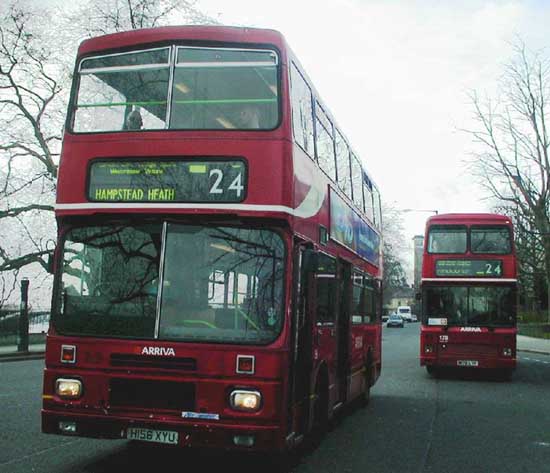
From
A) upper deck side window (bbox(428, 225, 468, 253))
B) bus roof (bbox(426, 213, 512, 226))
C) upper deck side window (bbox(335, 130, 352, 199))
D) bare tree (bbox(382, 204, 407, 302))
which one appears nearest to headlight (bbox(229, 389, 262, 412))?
upper deck side window (bbox(335, 130, 352, 199))

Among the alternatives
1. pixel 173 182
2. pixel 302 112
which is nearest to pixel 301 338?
pixel 173 182

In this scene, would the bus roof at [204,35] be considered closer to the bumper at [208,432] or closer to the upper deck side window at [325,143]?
the upper deck side window at [325,143]

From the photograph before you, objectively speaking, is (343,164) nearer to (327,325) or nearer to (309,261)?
(327,325)

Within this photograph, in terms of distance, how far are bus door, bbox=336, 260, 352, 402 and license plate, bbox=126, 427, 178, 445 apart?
3.94 m

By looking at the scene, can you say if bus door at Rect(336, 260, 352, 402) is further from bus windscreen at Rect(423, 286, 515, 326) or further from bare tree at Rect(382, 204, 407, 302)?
bare tree at Rect(382, 204, 407, 302)

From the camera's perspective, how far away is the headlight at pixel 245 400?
682 cm

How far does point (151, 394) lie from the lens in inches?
273

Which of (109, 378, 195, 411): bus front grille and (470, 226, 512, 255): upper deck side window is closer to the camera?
(109, 378, 195, 411): bus front grille

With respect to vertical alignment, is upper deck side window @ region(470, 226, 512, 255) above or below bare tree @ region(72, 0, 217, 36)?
below

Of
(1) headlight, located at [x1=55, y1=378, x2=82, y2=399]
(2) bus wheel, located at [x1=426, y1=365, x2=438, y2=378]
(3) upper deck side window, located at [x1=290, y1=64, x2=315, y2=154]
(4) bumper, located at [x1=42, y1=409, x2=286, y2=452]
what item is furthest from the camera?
(2) bus wheel, located at [x1=426, y1=365, x2=438, y2=378]

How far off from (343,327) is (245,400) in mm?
4316

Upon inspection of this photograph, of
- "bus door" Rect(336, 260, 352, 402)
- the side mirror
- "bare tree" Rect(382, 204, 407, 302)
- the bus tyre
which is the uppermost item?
"bare tree" Rect(382, 204, 407, 302)

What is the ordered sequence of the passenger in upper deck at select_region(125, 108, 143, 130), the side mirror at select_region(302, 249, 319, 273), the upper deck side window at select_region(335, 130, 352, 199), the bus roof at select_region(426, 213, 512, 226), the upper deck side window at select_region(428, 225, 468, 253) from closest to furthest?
the side mirror at select_region(302, 249, 319, 273)
the passenger in upper deck at select_region(125, 108, 143, 130)
the upper deck side window at select_region(335, 130, 352, 199)
the upper deck side window at select_region(428, 225, 468, 253)
the bus roof at select_region(426, 213, 512, 226)

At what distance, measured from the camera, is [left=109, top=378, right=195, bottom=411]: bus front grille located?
6.89 m
